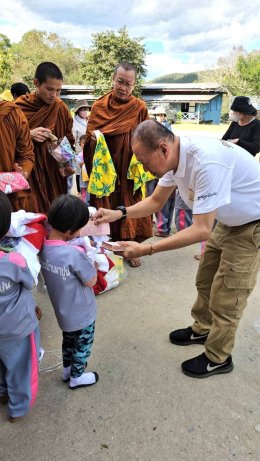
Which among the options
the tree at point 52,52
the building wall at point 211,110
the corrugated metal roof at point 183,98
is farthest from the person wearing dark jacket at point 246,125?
the tree at point 52,52

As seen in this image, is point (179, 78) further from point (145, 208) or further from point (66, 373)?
point (66, 373)

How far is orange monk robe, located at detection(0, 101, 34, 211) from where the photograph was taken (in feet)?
7.65

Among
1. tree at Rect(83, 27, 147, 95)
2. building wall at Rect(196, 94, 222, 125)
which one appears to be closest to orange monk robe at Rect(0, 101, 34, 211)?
tree at Rect(83, 27, 147, 95)

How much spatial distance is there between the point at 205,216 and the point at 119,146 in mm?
1792

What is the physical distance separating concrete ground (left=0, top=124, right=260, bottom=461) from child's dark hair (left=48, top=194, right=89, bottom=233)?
976mm

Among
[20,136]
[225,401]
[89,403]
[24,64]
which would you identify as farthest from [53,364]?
[24,64]

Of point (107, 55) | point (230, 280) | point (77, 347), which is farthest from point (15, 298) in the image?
point (107, 55)

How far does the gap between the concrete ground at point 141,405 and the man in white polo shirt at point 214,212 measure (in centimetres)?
17

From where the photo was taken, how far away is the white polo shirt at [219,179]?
1655mm

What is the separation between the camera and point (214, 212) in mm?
1678

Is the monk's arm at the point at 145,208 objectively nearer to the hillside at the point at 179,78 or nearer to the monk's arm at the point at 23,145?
the monk's arm at the point at 23,145

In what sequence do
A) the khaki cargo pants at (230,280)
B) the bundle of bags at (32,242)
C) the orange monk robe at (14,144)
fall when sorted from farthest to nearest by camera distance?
1. the orange monk robe at (14,144)
2. the khaki cargo pants at (230,280)
3. the bundle of bags at (32,242)

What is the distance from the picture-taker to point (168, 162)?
1749mm

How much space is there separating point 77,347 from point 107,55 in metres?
29.5
